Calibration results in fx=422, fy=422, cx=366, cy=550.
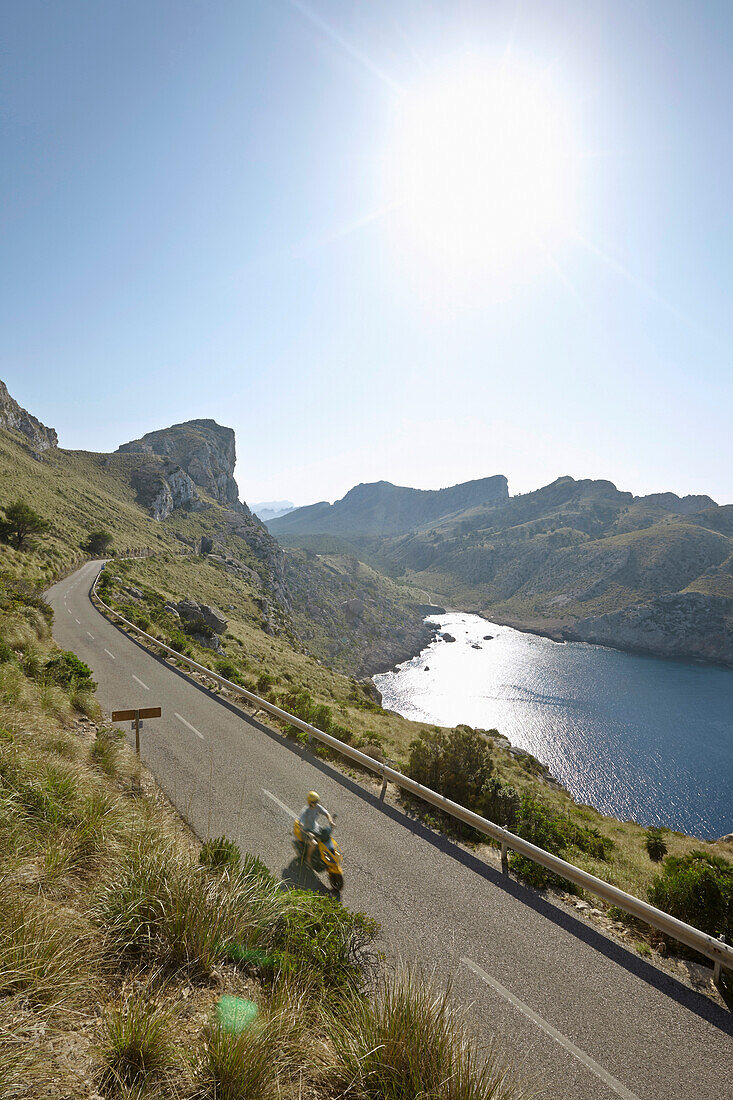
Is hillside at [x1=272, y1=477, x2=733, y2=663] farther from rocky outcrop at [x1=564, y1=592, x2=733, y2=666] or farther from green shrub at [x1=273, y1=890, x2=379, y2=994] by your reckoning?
green shrub at [x1=273, y1=890, x2=379, y2=994]

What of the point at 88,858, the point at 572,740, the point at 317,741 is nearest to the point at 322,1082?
the point at 88,858

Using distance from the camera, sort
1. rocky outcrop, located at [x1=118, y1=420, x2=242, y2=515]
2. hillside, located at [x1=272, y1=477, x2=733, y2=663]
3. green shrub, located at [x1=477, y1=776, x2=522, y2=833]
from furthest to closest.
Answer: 1. rocky outcrop, located at [x1=118, y1=420, x2=242, y2=515]
2. hillside, located at [x1=272, y1=477, x2=733, y2=663]
3. green shrub, located at [x1=477, y1=776, x2=522, y2=833]

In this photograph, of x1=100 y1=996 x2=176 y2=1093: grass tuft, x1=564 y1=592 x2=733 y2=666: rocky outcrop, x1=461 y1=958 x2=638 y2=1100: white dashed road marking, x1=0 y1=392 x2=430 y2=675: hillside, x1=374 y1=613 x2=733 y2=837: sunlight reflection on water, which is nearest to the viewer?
x1=100 y1=996 x2=176 y2=1093: grass tuft

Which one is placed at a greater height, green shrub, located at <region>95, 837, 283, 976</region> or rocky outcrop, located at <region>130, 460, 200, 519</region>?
rocky outcrop, located at <region>130, 460, 200, 519</region>

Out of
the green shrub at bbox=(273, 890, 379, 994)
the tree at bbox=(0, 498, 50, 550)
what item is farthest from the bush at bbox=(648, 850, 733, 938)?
the tree at bbox=(0, 498, 50, 550)

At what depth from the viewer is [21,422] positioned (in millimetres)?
96125

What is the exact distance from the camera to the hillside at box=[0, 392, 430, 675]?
59.2m

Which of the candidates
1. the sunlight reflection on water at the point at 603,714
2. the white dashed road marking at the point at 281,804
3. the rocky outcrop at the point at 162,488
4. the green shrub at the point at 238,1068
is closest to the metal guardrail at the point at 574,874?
the white dashed road marking at the point at 281,804

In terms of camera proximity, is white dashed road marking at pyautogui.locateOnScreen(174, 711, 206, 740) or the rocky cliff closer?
white dashed road marking at pyautogui.locateOnScreen(174, 711, 206, 740)

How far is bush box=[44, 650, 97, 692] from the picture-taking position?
13.6 metres

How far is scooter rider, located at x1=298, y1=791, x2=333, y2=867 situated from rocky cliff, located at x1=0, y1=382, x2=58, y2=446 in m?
105

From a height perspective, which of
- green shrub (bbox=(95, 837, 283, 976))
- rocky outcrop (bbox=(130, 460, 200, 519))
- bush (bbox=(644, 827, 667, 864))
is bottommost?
bush (bbox=(644, 827, 667, 864))

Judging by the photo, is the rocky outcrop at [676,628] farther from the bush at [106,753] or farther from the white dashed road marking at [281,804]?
the bush at [106,753]

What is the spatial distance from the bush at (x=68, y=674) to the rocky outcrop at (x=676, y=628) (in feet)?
448
